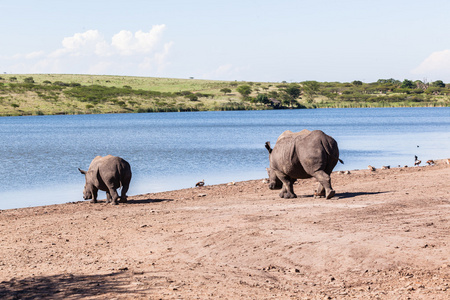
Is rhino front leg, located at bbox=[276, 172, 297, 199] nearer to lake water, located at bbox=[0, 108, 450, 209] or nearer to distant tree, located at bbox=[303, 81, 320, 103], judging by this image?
lake water, located at bbox=[0, 108, 450, 209]

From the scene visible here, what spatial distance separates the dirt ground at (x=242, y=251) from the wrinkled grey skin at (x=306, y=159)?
A: 24.5 inches

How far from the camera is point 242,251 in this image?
10188mm

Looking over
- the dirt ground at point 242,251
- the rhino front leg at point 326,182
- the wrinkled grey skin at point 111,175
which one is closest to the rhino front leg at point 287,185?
the dirt ground at point 242,251

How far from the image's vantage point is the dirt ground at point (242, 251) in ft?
27.4

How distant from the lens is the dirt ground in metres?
8.34

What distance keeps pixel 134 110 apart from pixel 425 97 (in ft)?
266

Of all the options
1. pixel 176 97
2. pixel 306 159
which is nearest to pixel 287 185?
pixel 306 159

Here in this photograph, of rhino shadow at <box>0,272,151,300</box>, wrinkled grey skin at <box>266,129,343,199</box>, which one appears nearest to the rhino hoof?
wrinkled grey skin at <box>266,129,343,199</box>

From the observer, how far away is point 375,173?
2302 centimetres

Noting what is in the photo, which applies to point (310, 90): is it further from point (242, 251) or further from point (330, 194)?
point (242, 251)

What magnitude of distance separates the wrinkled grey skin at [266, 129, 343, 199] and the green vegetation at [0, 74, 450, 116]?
101 metres

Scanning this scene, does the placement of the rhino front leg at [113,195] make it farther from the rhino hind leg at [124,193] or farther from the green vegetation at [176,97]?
the green vegetation at [176,97]

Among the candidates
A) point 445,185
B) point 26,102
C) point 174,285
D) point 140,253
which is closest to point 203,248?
point 140,253

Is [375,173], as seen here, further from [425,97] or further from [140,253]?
[425,97]
